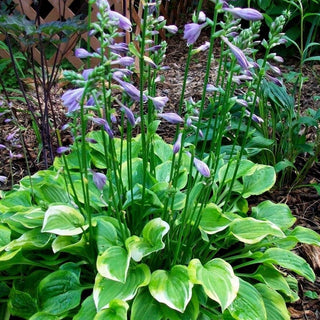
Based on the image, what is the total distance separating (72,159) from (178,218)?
0.91m

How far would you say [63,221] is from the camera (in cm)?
192

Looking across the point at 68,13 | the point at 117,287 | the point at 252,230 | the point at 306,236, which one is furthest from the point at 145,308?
the point at 68,13

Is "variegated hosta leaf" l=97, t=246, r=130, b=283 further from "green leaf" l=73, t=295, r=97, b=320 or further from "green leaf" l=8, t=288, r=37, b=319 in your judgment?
"green leaf" l=8, t=288, r=37, b=319

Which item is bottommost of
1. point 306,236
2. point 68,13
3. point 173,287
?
point 306,236

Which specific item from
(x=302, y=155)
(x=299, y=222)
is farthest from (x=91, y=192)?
(x=302, y=155)

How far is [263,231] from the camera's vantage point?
2.04 m

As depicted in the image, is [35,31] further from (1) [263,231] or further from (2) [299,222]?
(2) [299,222]

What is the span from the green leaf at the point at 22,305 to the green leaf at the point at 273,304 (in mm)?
1097

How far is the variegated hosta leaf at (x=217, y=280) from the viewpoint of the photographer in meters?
1.70

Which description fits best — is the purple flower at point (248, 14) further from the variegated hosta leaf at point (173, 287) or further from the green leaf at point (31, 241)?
the green leaf at point (31, 241)

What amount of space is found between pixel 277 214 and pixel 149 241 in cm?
90

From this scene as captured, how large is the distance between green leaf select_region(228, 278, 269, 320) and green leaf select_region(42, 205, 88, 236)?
782 mm

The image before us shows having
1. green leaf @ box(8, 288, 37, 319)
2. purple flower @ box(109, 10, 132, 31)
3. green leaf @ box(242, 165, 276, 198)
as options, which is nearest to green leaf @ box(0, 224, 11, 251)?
green leaf @ box(8, 288, 37, 319)

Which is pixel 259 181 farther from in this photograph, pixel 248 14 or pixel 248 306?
pixel 248 14
